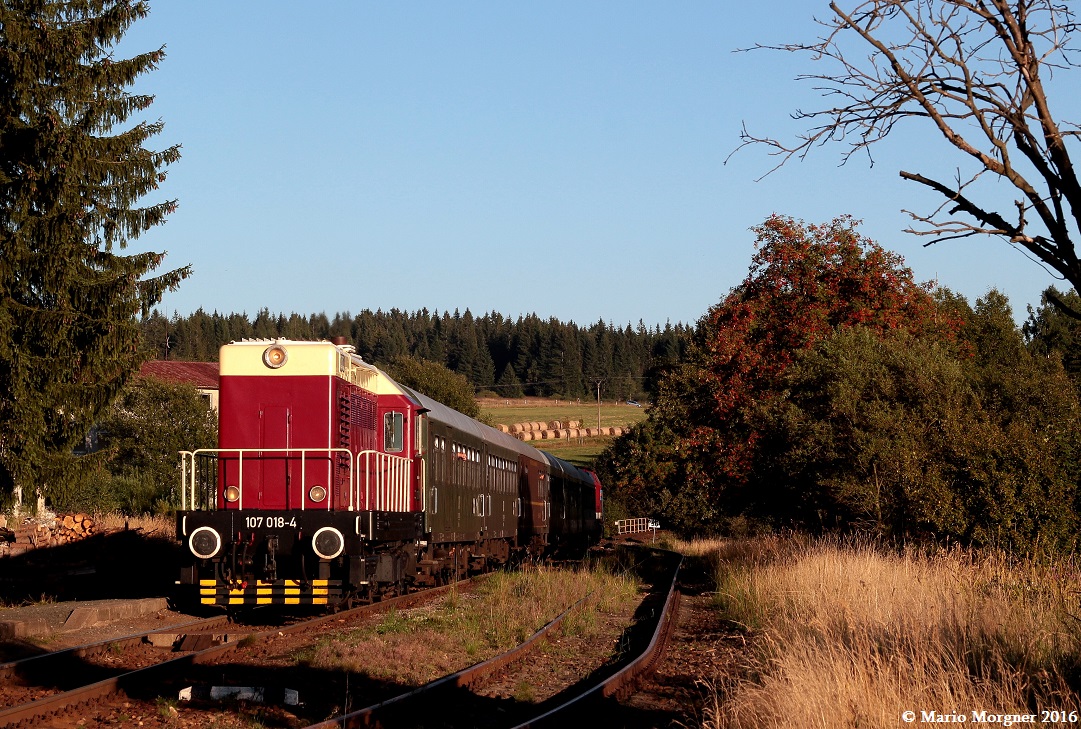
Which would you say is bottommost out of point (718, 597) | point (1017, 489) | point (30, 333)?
point (718, 597)

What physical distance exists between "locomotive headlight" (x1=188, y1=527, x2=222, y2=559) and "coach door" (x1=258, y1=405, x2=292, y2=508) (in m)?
1.10

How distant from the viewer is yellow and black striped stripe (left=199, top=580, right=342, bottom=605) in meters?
13.6

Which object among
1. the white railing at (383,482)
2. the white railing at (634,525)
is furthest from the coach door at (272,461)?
the white railing at (634,525)

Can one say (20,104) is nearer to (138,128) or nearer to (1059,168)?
(138,128)

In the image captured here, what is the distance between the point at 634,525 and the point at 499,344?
110 metres

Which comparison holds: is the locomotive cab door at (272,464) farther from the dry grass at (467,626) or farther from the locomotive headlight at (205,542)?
the dry grass at (467,626)

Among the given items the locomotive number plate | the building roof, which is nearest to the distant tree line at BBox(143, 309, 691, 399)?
the building roof

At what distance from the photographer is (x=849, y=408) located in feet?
65.8

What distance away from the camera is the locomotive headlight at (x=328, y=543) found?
13445 millimetres

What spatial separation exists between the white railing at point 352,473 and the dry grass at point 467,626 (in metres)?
1.66

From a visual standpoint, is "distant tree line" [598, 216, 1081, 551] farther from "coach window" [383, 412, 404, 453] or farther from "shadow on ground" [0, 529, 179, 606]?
"shadow on ground" [0, 529, 179, 606]

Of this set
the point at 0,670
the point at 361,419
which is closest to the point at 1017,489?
the point at 361,419

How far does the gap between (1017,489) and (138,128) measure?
58.5 feet

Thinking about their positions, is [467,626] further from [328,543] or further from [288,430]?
[288,430]
